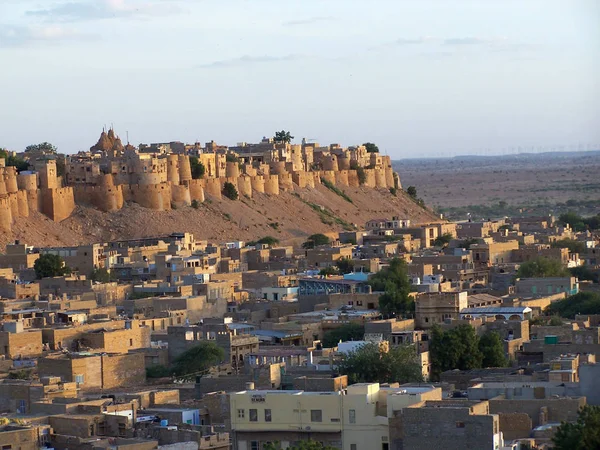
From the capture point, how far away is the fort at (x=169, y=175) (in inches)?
3039

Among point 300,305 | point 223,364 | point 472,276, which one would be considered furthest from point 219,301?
point 223,364

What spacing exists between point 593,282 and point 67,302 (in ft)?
45.4

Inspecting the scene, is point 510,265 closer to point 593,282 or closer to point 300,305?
point 593,282

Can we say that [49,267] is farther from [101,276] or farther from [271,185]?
[271,185]

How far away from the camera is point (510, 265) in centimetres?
5562

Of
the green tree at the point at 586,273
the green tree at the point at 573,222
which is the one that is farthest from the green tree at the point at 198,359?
the green tree at the point at 573,222

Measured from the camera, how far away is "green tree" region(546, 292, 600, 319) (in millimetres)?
41375

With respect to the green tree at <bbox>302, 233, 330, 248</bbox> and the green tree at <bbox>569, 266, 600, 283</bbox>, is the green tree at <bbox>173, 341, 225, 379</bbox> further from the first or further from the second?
the green tree at <bbox>302, 233, 330, 248</bbox>

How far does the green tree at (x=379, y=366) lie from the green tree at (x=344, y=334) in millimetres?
6109

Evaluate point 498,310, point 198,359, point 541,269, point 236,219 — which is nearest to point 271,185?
point 236,219

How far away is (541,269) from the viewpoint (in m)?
52.2

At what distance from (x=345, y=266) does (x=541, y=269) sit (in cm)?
761

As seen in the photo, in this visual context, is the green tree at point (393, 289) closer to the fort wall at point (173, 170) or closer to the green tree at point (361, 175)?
the fort wall at point (173, 170)

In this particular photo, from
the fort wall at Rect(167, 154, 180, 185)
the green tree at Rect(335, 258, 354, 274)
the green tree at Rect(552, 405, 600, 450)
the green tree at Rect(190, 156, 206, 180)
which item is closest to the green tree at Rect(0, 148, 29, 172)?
the fort wall at Rect(167, 154, 180, 185)
